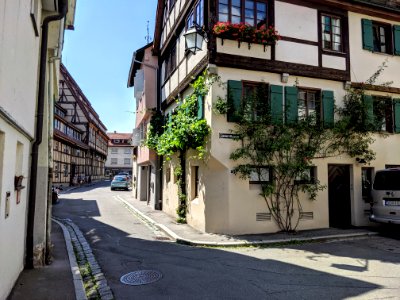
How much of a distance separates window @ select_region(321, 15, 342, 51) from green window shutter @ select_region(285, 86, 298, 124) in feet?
7.04

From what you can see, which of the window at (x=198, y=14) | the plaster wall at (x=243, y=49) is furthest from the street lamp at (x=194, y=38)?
the plaster wall at (x=243, y=49)

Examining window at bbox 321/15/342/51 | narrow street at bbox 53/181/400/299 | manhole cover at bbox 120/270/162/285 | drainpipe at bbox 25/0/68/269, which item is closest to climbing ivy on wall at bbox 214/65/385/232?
window at bbox 321/15/342/51

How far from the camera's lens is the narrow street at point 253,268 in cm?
582

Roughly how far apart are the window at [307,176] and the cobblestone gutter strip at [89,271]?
672 cm

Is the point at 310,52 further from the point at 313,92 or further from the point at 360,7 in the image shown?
the point at 360,7

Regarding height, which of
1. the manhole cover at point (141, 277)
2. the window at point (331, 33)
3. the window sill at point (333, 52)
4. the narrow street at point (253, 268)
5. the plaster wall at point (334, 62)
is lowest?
the manhole cover at point (141, 277)

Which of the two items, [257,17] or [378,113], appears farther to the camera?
[378,113]

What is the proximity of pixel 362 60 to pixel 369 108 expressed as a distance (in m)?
1.90

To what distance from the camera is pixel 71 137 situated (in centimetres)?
4078

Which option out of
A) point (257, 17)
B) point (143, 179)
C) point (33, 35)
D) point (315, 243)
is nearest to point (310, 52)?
point (257, 17)

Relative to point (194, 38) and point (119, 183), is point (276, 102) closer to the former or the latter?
point (194, 38)

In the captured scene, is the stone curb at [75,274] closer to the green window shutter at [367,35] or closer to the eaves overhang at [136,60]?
the eaves overhang at [136,60]

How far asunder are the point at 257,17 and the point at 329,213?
7.10 metres

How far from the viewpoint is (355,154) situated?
12.0 m
